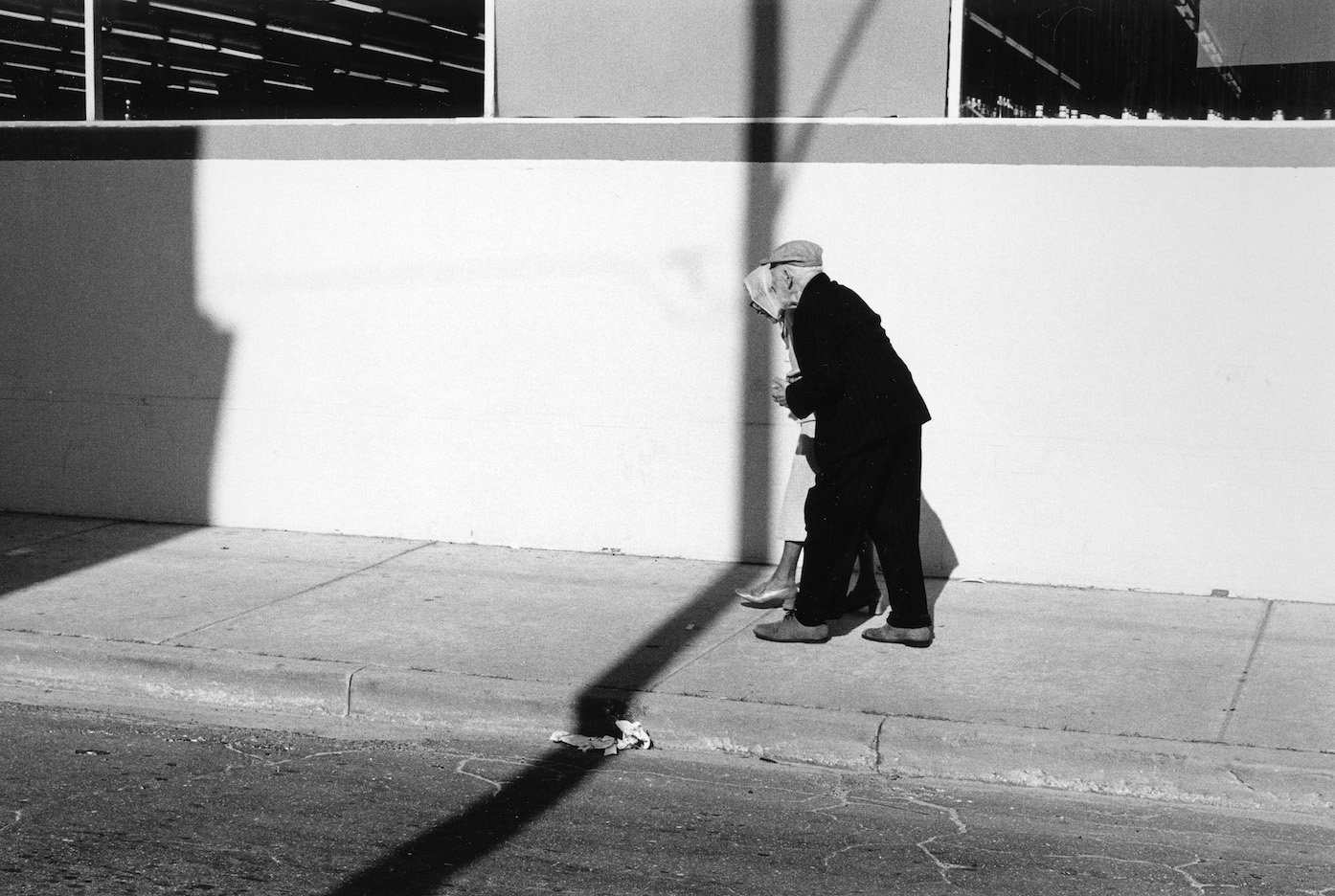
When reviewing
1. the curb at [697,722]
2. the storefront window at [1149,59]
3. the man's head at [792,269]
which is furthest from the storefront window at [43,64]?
the storefront window at [1149,59]

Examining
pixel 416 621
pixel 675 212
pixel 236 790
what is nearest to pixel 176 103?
pixel 675 212

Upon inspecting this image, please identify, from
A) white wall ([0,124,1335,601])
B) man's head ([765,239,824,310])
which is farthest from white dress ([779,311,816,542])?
white wall ([0,124,1335,601])

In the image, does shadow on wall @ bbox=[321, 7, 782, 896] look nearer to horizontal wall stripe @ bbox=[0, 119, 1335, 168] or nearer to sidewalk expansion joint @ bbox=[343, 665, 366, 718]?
horizontal wall stripe @ bbox=[0, 119, 1335, 168]

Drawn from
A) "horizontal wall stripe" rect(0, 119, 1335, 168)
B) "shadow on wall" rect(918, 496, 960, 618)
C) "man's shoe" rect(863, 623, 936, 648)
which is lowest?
"man's shoe" rect(863, 623, 936, 648)

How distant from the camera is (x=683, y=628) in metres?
7.34

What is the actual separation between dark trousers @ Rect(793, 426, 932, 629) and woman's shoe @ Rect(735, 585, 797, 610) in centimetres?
69

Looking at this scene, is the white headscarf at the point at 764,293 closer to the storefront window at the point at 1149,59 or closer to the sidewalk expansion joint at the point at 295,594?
the storefront window at the point at 1149,59

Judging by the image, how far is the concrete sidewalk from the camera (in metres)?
5.77

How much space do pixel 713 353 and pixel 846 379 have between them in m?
2.02

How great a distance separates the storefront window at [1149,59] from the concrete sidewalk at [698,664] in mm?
2411

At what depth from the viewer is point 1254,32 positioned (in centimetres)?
790

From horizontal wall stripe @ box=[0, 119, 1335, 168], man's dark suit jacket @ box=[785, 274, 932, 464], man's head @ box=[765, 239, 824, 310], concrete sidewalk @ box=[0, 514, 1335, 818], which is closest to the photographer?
concrete sidewalk @ box=[0, 514, 1335, 818]

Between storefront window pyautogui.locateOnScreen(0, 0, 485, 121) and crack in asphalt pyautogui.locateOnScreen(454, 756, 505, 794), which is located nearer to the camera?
crack in asphalt pyautogui.locateOnScreen(454, 756, 505, 794)

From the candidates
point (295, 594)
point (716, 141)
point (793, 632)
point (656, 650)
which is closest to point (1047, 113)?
point (716, 141)
